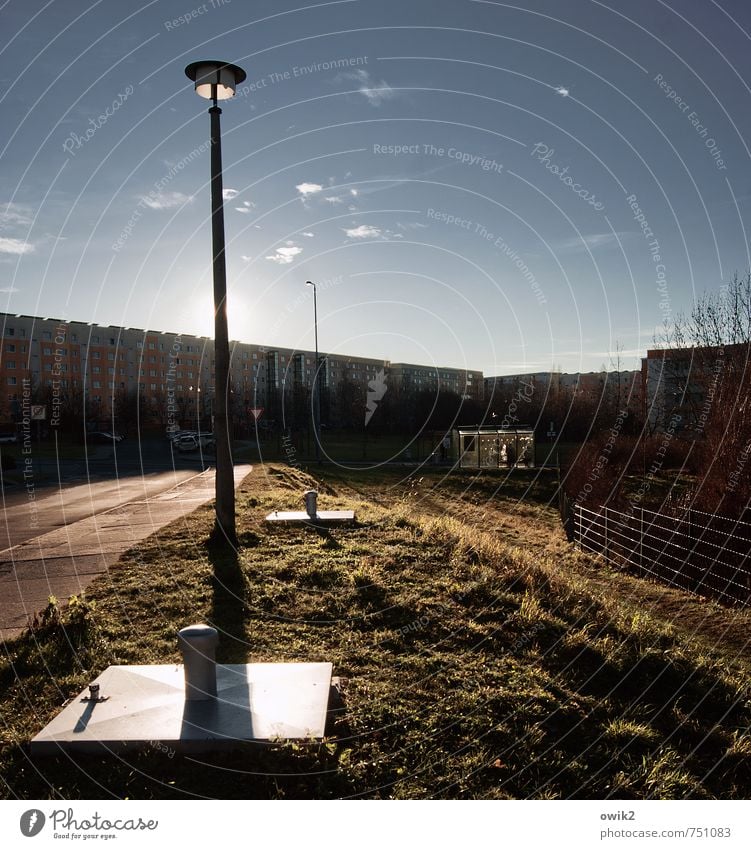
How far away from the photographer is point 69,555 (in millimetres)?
11039

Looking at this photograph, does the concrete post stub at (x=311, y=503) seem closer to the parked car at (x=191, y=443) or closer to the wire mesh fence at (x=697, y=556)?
the wire mesh fence at (x=697, y=556)

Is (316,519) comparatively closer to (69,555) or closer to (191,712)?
(69,555)

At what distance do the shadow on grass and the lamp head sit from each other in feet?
21.3

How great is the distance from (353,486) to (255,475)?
389cm

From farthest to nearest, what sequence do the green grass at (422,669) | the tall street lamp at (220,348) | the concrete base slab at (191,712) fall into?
the tall street lamp at (220,348), the concrete base slab at (191,712), the green grass at (422,669)

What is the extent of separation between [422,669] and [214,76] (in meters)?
7.86

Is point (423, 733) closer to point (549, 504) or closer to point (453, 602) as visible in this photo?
point (453, 602)

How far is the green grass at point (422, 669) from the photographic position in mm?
4125

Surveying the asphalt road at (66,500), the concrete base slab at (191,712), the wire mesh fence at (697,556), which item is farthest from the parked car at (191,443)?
the concrete base slab at (191,712)

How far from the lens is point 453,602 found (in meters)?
7.78

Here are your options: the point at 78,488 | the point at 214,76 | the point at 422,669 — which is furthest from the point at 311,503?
the point at 78,488

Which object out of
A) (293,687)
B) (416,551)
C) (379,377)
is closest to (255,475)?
(416,551)

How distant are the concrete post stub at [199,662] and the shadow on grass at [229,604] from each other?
1.45 meters

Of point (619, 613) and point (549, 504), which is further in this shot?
point (549, 504)
